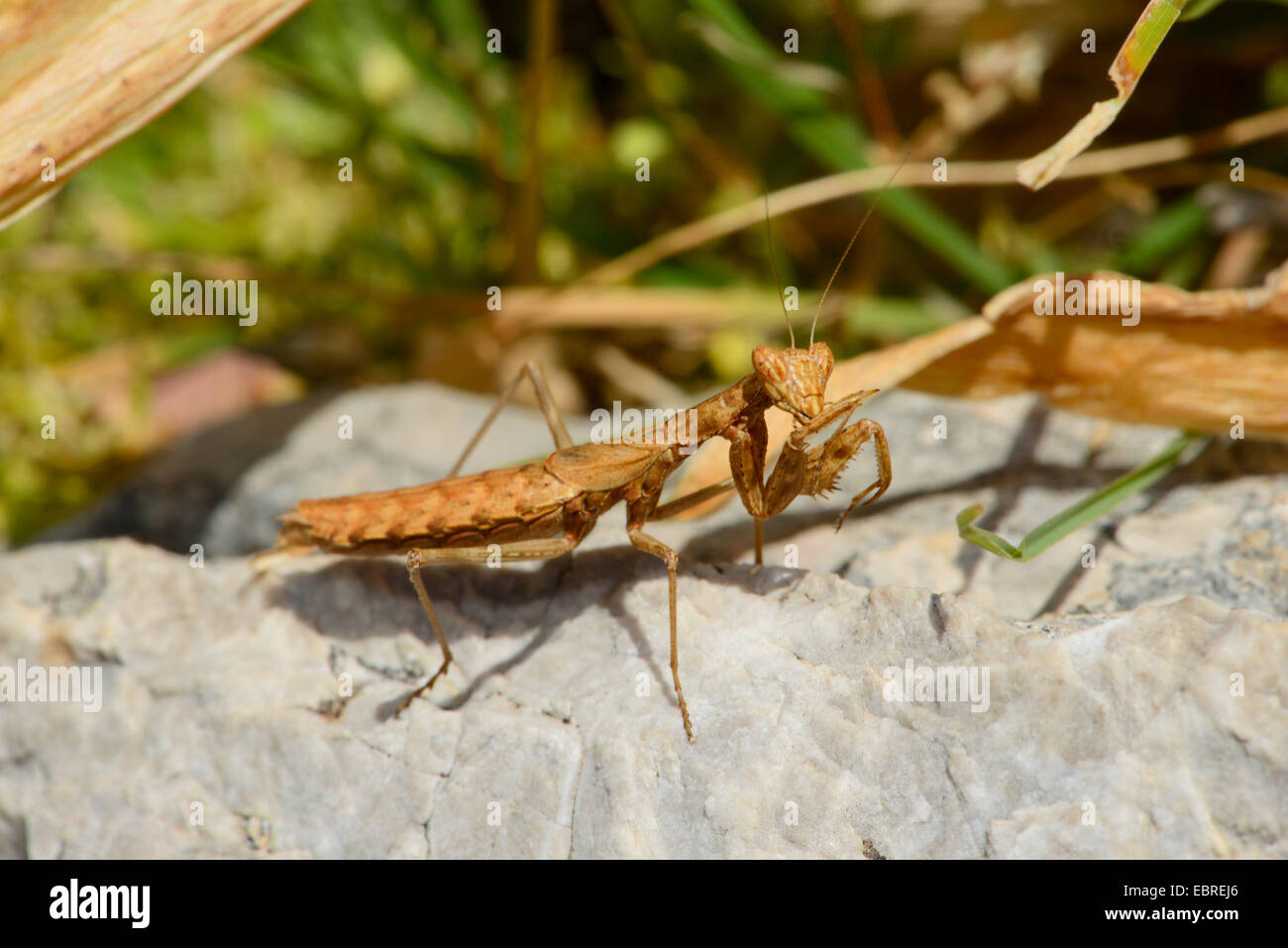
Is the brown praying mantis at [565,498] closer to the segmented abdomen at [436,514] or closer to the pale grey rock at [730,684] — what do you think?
the segmented abdomen at [436,514]

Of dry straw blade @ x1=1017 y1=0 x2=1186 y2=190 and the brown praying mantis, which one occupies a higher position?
dry straw blade @ x1=1017 y1=0 x2=1186 y2=190

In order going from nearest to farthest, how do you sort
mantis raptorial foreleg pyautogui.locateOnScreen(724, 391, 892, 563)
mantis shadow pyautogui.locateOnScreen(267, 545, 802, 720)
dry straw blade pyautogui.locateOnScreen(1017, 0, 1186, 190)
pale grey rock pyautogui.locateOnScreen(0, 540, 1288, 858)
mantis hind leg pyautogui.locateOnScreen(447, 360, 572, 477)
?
pale grey rock pyautogui.locateOnScreen(0, 540, 1288, 858) → dry straw blade pyautogui.locateOnScreen(1017, 0, 1186, 190) → mantis raptorial foreleg pyautogui.locateOnScreen(724, 391, 892, 563) → mantis shadow pyautogui.locateOnScreen(267, 545, 802, 720) → mantis hind leg pyautogui.locateOnScreen(447, 360, 572, 477)

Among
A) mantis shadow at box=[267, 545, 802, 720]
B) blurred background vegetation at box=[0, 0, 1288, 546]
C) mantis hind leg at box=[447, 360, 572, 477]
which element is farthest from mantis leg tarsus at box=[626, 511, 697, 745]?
blurred background vegetation at box=[0, 0, 1288, 546]

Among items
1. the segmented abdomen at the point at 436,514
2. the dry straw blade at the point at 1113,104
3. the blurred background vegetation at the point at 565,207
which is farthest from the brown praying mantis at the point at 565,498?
the blurred background vegetation at the point at 565,207

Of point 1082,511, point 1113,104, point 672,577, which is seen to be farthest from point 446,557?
point 1113,104

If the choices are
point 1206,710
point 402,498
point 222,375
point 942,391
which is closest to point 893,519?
point 942,391

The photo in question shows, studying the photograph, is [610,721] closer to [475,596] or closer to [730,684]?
[730,684]

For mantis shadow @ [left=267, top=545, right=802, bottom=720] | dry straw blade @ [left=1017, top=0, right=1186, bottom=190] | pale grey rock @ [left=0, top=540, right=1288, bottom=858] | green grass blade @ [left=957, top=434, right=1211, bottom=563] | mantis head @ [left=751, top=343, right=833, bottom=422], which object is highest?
dry straw blade @ [left=1017, top=0, right=1186, bottom=190]

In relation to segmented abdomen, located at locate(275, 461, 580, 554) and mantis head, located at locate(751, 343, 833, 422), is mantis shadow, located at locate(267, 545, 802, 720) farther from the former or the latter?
mantis head, located at locate(751, 343, 833, 422)
